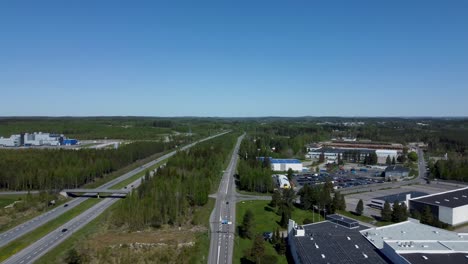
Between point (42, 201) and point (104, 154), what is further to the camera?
point (104, 154)

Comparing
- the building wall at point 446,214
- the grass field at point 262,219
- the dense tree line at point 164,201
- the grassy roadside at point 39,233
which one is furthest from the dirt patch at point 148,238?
the building wall at point 446,214

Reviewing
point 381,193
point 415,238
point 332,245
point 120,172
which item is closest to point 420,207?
point 381,193

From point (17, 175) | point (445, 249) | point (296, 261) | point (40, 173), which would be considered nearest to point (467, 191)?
point (445, 249)

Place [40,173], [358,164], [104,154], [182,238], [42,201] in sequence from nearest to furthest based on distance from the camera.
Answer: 1. [182,238]
2. [42,201]
3. [40,173]
4. [104,154]
5. [358,164]

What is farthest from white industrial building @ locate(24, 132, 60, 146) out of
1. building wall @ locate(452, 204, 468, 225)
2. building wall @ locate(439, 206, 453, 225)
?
building wall @ locate(452, 204, 468, 225)

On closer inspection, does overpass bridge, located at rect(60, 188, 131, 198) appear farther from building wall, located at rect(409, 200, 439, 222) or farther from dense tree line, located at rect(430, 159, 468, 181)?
dense tree line, located at rect(430, 159, 468, 181)

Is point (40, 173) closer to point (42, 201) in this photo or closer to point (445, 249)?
point (42, 201)
